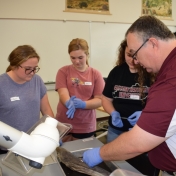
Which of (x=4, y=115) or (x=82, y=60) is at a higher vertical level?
(x=82, y=60)

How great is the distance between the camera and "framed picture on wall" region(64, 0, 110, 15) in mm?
3088

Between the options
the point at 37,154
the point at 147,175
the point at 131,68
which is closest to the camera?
the point at 37,154

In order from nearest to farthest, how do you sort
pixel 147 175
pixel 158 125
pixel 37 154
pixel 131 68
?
pixel 37 154 → pixel 158 125 → pixel 147 175 → pixel 131 68

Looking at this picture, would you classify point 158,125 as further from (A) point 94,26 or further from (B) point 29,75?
(A) point 94,26

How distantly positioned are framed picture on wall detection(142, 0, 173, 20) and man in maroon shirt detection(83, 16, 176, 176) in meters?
3.26

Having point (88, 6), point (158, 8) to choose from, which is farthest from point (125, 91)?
point (158, 8)

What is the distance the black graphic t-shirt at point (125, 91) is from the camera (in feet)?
4.51

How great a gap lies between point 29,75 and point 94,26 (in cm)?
225

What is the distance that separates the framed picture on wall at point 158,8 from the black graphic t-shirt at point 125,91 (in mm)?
2791

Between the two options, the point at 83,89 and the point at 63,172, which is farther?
the point at 83,89

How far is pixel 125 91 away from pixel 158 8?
3187 mm

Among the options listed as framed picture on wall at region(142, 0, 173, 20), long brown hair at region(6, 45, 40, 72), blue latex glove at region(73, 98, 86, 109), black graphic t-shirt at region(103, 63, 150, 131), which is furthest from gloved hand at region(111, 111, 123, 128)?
framed picture on wall at region(142, 0, 173, 20)

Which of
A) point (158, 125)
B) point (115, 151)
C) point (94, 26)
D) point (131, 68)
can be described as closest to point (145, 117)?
point (158, 125)

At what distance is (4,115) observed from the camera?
1.29m
